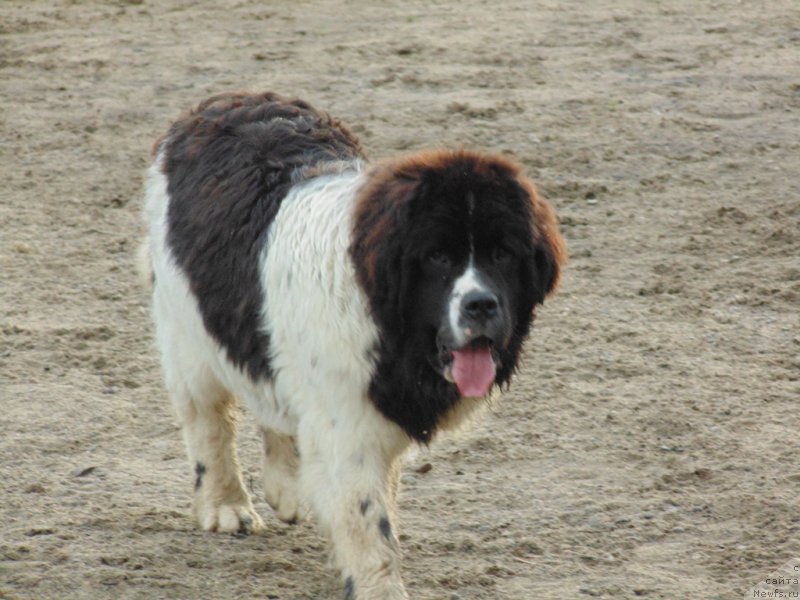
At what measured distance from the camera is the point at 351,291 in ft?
15.7

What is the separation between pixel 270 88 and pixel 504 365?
6723 millimetres

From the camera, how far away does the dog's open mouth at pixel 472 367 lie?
4613 mm

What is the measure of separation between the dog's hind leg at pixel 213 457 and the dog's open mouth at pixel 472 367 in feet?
4.54

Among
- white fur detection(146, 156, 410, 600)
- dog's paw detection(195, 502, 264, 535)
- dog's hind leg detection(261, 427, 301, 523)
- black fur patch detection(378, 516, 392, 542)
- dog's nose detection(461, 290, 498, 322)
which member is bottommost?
dog's paw detection(195, 502, 264, 535)

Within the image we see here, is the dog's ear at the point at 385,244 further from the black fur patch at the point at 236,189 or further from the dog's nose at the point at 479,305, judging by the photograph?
the black fur patch at the point at 236,189

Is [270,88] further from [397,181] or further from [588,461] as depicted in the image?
[397,181]

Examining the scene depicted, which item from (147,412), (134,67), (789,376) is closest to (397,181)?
(147,412)

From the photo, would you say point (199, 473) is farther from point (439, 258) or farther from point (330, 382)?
point (439, 258)

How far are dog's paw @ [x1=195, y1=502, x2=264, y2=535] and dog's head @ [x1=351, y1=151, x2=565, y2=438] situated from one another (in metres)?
1.32

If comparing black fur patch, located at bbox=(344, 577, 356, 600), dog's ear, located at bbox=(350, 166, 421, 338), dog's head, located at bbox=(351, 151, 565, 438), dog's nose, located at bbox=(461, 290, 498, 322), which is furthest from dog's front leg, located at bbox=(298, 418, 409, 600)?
dog's nose, located at bbox=(461, 290, 498, 322)

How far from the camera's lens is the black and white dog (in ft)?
15.0

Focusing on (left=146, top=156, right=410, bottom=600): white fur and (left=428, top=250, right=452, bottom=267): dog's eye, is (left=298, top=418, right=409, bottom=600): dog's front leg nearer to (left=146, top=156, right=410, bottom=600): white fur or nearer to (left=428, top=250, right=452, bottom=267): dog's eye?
(left=146, top=156, right=410, bottom=600): white fur

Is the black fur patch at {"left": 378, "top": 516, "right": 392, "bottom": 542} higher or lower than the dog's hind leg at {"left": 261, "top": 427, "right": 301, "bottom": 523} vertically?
higher

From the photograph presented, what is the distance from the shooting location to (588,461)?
243 inches
